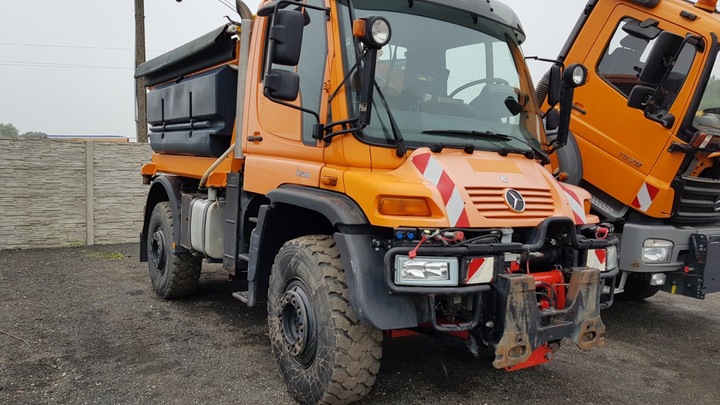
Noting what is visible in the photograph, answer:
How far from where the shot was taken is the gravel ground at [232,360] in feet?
12.6

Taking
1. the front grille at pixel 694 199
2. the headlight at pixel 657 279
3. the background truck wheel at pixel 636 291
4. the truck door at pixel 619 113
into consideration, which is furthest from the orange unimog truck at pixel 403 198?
the background truck wheel at pixel 636 291

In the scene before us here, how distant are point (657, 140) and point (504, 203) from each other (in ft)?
9.04

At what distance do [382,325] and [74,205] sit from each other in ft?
27.8

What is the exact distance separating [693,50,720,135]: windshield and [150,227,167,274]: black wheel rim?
18.0 ft

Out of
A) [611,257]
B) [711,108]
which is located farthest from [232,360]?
[711,108]

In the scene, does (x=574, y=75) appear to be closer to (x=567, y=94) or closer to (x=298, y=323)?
(x=567, y=94)

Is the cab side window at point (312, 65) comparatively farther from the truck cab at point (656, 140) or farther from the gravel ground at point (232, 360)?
the truck cab at point (656, 140)

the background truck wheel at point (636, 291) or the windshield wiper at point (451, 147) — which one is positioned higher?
the windshield wiper at point (451, 147)

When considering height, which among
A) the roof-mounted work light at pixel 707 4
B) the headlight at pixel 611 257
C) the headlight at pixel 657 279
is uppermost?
the roof-mounted work light at pixel 707 4

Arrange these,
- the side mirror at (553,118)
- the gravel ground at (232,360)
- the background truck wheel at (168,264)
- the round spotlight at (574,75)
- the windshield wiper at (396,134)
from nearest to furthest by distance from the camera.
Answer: the windshield wiper at (396,134) → the gravel ground at (232,360) → the round spotlight at (574,75) → the side mirror at (553,118) → the background truck wheel at (168,264)

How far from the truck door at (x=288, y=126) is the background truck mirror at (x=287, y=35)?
42 centimetres

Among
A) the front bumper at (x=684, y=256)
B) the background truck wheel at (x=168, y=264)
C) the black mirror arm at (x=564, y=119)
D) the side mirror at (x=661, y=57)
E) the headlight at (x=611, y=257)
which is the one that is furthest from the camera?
the background truck wheel at (x=168, y=264)

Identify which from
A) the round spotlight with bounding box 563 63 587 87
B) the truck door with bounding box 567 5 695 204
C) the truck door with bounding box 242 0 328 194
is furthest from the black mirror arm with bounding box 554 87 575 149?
the truck door with bounding box 242 0 328 194

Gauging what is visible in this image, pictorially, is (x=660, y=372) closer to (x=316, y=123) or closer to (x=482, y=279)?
(x=482, y=279)
